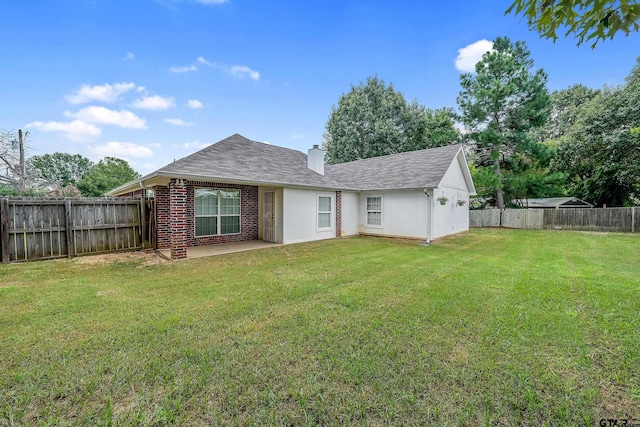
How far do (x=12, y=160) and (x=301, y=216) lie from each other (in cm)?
1487

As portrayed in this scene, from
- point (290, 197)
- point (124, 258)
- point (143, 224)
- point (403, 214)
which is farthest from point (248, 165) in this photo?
point (403, 214)

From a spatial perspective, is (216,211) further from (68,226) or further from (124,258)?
(68,226)

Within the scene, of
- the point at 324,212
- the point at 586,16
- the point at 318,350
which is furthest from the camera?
the point at 324,212

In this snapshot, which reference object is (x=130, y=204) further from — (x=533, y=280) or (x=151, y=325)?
(x=533, y=280)

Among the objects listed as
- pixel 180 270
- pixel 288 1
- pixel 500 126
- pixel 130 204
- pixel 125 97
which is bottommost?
pixel 180 270

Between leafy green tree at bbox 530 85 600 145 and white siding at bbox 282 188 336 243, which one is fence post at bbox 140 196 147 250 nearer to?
white siding at bbox 282 188 336 243

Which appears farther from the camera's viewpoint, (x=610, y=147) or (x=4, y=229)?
(x=610, y=147)

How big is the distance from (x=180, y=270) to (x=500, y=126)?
2146 cm

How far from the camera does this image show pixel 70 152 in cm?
4562

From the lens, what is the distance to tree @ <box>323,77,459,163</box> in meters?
26.7

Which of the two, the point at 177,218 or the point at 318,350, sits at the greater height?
the point at 177,218

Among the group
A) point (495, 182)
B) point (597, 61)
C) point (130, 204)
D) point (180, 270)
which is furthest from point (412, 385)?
point (597, 61)

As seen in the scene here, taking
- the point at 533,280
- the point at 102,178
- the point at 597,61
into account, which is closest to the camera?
the point at 533,280

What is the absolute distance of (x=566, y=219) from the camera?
16.7m
